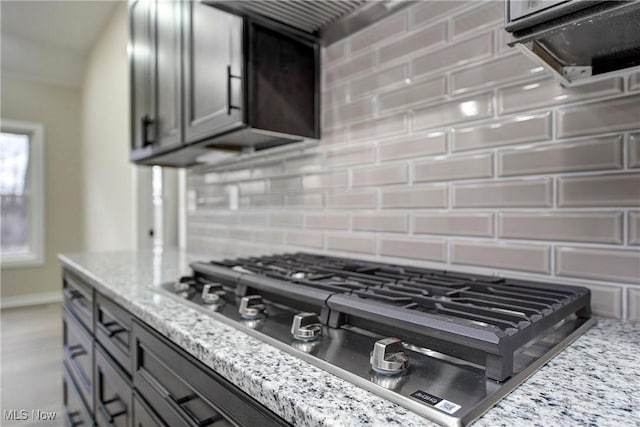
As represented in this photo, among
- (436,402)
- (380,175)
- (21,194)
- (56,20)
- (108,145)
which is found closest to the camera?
(436,402)

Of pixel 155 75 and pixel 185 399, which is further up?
pixel 155 75

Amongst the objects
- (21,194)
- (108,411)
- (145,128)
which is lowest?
(108,411)

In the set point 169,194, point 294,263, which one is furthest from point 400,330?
point 169,194

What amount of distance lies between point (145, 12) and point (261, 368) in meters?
2.10

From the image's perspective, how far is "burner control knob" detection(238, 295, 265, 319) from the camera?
834 millimetres

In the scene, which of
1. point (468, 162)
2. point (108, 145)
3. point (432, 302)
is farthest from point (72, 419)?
point (108, 145)

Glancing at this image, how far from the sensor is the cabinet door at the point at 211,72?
4.39ft

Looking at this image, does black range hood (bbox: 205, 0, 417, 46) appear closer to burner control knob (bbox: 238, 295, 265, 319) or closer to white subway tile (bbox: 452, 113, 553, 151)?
white subway tile (bbox: 452, 113, 553, 151)

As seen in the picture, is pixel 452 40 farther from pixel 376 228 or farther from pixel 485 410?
pixel 485 410

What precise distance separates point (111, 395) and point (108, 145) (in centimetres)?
360

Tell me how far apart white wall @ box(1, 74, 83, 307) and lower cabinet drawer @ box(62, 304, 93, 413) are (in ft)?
12.0

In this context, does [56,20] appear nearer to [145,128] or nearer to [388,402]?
[145,128]

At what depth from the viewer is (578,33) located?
66cm

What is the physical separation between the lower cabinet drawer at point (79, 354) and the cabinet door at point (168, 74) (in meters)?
0.92
